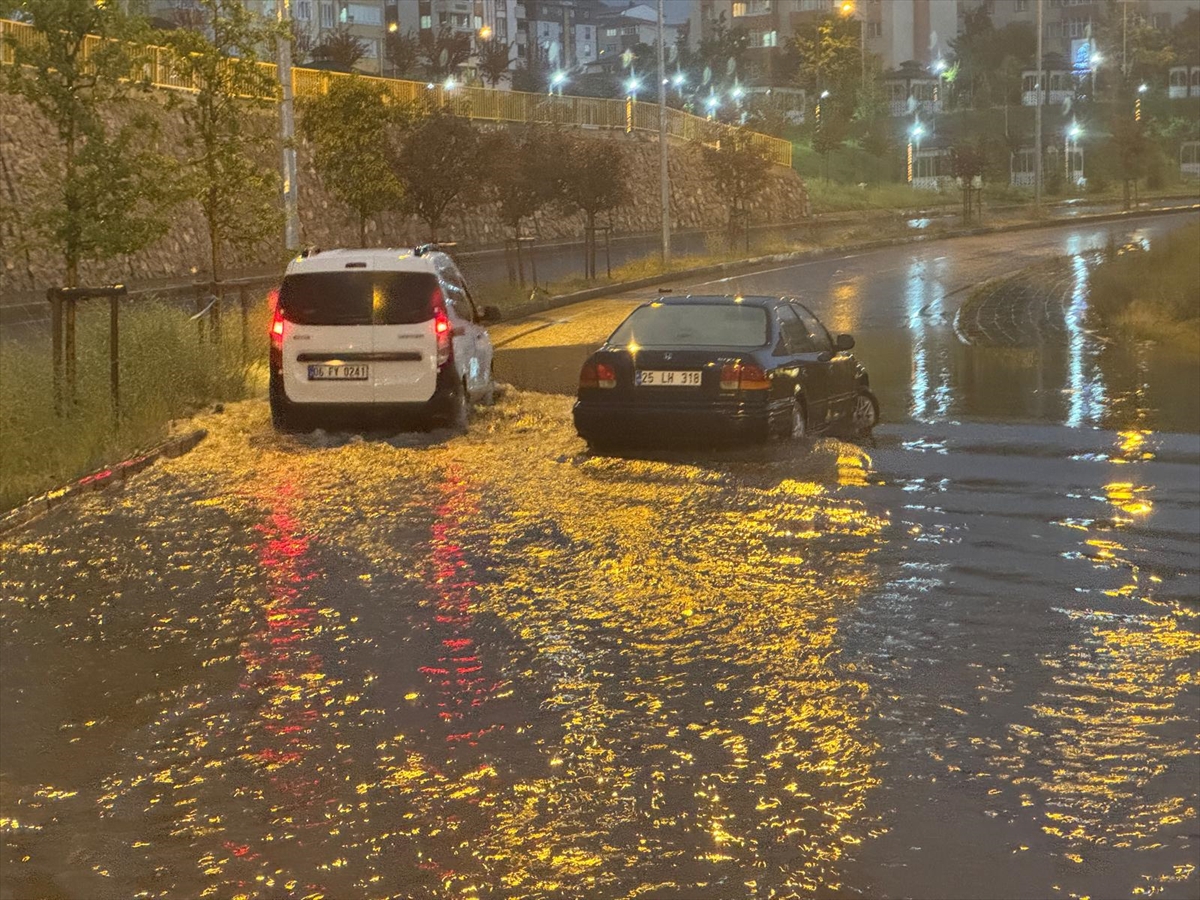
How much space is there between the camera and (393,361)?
1614 cm

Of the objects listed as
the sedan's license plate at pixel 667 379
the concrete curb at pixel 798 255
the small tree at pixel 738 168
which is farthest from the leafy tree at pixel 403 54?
the sedan's license plate at pixel 667 379

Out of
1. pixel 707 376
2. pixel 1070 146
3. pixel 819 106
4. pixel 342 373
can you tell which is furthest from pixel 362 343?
pixel 1070 146

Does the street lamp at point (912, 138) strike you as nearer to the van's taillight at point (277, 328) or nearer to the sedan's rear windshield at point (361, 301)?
the sedan's rear windshield at point (361, 301)

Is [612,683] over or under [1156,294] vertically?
under

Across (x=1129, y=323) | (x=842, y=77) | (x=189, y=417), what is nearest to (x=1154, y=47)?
(x=842, y=77)

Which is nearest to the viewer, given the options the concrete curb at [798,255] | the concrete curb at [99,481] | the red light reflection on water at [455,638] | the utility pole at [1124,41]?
the red light reflection on water at [455,638]

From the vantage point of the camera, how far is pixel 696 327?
593 inches

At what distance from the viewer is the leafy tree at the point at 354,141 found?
32.8m

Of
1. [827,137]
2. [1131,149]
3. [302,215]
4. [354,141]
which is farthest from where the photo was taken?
[827,137]

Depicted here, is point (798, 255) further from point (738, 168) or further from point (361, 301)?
point (361, 301)

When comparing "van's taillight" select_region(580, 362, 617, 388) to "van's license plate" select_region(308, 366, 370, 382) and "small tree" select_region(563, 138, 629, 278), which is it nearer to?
"van's license plate" select_region(308, 366, 370, 382)

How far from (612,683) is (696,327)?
7598 millimetres

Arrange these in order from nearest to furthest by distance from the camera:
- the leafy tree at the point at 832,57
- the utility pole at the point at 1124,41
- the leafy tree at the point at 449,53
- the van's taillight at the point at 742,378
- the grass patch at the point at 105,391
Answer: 1. the grass patch at the point at 105,391
2. the van's taillight at the point at 742,378
3. the leafy tree at the point at 449,53
4. the leafy tree at the point at 832,57
5. the utility pole at the point at 1124,41

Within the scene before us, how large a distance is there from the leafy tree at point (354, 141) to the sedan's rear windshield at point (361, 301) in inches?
657
